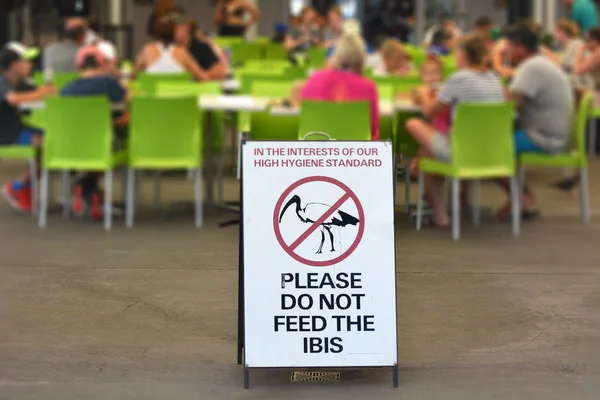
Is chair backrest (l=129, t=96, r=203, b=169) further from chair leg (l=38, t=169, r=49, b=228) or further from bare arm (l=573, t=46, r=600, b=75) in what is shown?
bare arm (l=573, t=46, r=600, b=75)

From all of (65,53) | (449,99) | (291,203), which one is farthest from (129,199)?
(291,203)

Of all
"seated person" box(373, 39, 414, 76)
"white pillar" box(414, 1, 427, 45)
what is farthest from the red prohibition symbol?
"white pillar" box(414, 1, 427, 45)

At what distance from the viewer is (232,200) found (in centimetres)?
1032

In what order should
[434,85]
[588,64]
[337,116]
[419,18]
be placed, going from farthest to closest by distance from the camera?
[419,18], [588,64], [434,85], [337,116]

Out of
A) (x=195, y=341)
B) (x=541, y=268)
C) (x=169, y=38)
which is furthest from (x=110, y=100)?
(x=195, y=341)

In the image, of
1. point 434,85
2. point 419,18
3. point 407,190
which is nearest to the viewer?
point 407,190

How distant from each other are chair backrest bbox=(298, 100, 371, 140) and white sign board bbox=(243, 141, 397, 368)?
233 centimetres

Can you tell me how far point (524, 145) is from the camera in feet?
31.4

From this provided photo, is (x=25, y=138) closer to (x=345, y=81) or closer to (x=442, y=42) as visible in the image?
(x=345, y=81)

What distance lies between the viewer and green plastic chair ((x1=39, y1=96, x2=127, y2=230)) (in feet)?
30.0

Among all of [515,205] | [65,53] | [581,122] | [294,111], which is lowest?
[515,205]

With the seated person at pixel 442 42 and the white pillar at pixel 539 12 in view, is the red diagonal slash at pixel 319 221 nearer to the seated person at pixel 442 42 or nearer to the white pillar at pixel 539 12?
the seated person at pixel 442 42

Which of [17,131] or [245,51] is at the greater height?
[245,51]

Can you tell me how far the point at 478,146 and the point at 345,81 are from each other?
0.95m
